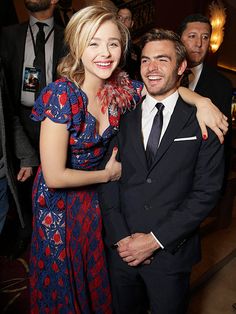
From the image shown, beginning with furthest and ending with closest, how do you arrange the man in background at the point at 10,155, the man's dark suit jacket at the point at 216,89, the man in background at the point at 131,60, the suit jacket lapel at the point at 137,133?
the man in background at the point at 131,60, the man's dark suit jacket at the point at 216,89, the man in background at the point at 10,155, the suit jacket lapel at the point at 137,133

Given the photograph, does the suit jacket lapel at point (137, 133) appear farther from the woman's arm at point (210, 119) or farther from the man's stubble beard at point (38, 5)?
the man's stubble beard at point (38, 5)

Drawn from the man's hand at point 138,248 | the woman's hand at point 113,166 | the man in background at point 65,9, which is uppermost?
the man in background at point 65,9

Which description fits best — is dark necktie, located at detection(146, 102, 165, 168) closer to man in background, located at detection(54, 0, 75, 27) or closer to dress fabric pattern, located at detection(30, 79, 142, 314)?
dress fabric pattern, located at detection(30, 79, 142, 314)

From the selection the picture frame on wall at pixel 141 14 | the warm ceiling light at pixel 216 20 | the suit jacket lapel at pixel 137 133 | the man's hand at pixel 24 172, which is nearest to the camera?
the suit jacket lapel at pixel 137 133

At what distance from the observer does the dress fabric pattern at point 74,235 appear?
1.54 meters

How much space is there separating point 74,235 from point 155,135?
0.63 meters

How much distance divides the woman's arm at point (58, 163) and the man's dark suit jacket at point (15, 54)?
1.44 m

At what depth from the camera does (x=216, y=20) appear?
7.00 metres

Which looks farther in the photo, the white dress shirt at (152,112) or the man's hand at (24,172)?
the man's hand at (24,172)

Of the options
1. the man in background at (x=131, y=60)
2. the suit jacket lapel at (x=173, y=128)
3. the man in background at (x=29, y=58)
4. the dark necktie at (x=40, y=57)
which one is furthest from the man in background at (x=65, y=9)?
the suit jacket lapel at (x=173, y=128)

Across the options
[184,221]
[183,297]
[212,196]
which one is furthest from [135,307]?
[212,196]

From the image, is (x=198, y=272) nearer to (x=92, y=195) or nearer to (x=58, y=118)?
(x=92, y=195)

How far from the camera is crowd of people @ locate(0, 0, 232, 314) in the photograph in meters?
1.45

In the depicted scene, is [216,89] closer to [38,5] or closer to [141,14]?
[38,5]
